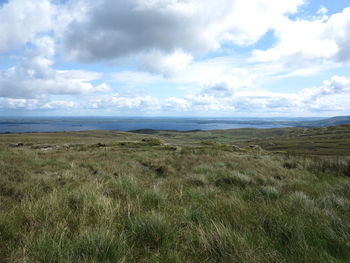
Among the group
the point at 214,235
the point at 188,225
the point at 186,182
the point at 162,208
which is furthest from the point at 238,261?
the point at 186,182

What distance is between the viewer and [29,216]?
3.38 m

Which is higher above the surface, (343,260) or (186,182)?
(343,260)

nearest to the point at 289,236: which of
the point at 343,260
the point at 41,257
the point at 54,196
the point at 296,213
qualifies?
the point at 343,260

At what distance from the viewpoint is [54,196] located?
4.32m

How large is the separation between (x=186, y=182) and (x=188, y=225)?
4002 mm

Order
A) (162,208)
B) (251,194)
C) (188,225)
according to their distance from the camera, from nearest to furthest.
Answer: (188,225)
(162,208)
(251,194)

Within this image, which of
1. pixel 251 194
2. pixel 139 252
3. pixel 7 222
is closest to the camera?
pixel 139 252

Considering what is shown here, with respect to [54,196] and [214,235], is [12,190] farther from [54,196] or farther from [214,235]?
[214,235]

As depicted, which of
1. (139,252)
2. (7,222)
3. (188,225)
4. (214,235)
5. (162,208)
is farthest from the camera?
(162,208)

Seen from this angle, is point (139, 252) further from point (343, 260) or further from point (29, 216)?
point (343, 260)

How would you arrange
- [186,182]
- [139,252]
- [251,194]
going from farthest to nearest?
[186,182], [251,194], [139,252]

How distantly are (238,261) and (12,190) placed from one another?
5.84m

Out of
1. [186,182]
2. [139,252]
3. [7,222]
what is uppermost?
[7,222]

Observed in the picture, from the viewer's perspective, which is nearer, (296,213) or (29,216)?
(29,216)
